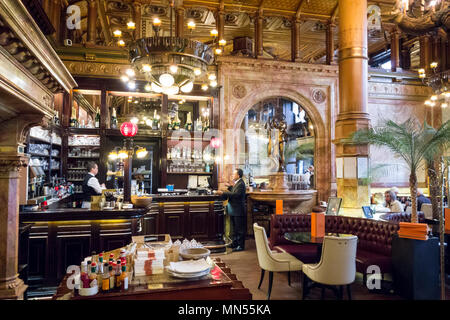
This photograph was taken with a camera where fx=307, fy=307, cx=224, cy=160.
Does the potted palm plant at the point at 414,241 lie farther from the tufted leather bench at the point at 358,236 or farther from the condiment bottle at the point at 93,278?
the condiment bottle at the point at 93,278

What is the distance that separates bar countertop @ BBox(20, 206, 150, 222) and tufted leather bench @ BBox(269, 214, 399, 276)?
244cm

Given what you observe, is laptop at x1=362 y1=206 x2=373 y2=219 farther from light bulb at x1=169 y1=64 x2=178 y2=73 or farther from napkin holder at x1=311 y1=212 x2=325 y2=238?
light bulb at x1=169 y1=64 x2=178 y2=73

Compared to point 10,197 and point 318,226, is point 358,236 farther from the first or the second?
point 10,197

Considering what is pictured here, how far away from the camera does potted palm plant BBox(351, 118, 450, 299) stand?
156 inches

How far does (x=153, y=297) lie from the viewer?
195 cm

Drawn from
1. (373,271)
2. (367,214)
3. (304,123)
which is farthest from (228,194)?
(304,123)

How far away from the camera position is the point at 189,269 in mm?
2154

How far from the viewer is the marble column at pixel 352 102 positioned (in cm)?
619

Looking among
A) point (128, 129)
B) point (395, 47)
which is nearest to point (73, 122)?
point (128, 129)

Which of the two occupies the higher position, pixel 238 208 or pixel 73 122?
pixel 73 122

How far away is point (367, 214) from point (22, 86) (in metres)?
5.50

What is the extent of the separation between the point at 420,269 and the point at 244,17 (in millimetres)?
8899

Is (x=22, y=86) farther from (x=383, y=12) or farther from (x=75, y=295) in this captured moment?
(x=383, y=12)

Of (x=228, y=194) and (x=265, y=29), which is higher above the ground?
(x=265, y=29)
